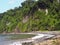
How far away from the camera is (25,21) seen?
419ft

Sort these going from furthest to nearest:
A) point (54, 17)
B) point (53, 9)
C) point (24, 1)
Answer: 1. point (24, 1)
2. point (53, 9)
3. point (54, 17)

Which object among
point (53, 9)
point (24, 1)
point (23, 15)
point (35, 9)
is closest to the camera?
point (53, 9)

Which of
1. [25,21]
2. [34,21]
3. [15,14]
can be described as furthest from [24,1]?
[34,21]

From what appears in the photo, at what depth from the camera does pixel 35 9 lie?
125 metres

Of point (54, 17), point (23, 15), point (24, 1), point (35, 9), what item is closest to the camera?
point (54, 17)

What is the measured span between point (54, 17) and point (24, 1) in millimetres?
42845

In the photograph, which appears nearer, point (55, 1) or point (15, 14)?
point (55, 1)

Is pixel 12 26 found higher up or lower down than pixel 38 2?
lower down

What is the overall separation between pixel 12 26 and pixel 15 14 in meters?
17.9

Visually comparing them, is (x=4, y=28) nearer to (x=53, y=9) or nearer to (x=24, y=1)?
(x=24, y=1)

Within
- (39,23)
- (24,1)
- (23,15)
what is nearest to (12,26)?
(23,15)

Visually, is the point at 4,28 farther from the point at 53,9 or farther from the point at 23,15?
the point at 53,9

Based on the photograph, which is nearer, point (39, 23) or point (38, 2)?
point (39, 23)

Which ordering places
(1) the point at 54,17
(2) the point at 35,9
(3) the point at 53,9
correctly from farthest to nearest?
(2) the point at 35,9
(3) the point at 53,9
(1) the point at 54,17
